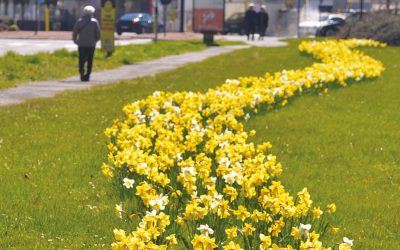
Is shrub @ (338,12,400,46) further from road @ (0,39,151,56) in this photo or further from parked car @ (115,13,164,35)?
parked car @ (115,13,164,35)

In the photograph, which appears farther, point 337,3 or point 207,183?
point 337,3

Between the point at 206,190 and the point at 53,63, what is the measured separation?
18416mm

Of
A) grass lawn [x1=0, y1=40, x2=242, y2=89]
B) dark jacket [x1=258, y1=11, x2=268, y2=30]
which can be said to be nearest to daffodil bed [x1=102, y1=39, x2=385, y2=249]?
grass lawn [x1=0, y1=40, x2=242, y2=89]

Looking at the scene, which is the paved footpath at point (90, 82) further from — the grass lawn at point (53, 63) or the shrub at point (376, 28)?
the shrub at point (376, 28)

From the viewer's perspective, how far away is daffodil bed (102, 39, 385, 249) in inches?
206

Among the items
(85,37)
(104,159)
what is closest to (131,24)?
(85,37)

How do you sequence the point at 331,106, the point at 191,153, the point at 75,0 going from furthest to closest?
the point at 75,0 < the point at 331,106 < the point at 191,153

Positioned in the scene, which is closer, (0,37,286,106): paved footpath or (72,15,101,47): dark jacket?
(0,37,286,106): paved footpath

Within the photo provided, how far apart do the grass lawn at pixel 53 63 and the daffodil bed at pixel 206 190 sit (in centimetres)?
902

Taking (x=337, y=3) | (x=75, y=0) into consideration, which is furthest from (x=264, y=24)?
(x=337, y=3)

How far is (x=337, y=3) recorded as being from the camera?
261 ft

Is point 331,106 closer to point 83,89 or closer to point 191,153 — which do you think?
point 83,89

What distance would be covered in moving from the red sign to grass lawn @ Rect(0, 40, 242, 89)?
9.38 meters

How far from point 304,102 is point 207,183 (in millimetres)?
9183
